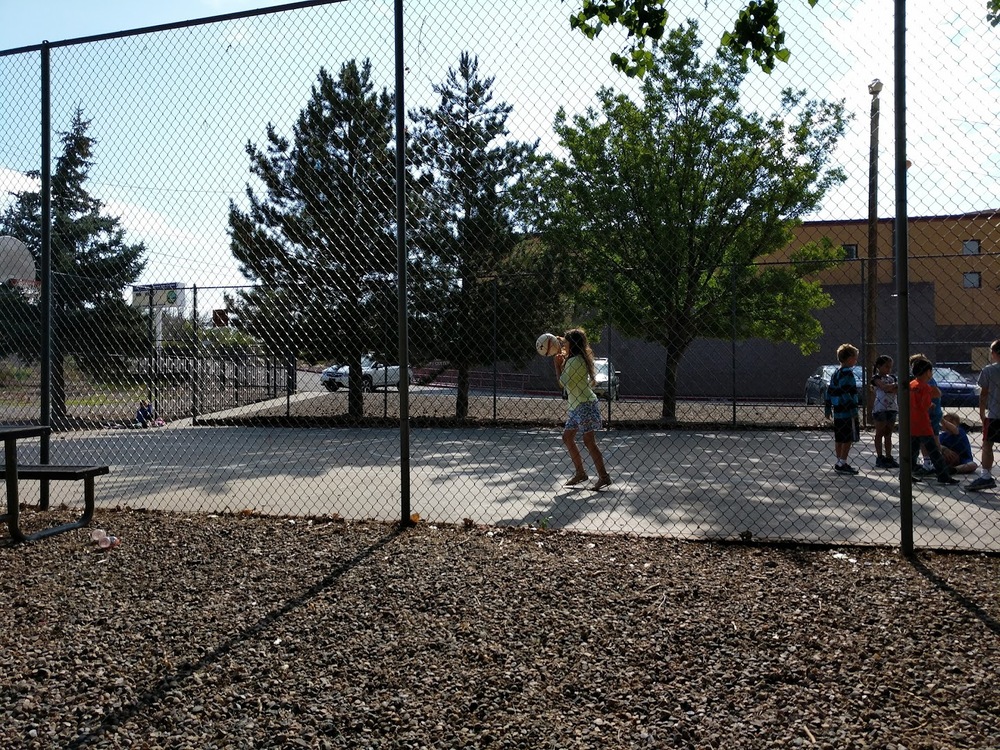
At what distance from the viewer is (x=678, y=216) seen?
14.8m

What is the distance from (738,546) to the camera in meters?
5.34

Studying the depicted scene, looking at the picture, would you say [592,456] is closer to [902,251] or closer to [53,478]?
[902,251]

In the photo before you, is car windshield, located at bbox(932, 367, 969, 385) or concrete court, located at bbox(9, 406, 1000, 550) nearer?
concrete court, located at bbox(9, 406, 1000, 550)

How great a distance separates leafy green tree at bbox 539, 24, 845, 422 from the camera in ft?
46.9

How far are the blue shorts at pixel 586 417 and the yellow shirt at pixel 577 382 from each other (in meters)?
0.05

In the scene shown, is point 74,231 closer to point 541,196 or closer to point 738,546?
point 541,196

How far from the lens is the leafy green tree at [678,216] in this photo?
563 inches

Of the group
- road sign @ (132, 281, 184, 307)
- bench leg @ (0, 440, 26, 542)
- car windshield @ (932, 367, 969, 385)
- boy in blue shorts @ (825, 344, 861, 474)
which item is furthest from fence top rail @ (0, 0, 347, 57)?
car windshield @ (932, 367, 969, 385)

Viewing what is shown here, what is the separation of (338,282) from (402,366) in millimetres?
7862

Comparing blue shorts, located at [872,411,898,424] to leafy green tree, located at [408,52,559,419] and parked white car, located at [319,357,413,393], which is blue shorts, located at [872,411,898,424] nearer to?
leafy green tree, located at [408,52,559,419]

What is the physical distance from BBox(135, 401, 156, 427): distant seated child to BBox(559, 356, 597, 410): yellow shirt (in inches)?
400

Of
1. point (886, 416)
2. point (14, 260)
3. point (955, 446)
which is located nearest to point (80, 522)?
point (14, 260)

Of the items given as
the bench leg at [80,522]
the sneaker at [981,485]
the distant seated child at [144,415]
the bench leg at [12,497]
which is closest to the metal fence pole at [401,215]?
the bench leg at [80,522]

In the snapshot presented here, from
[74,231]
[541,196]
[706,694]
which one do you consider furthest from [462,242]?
[706,694]
